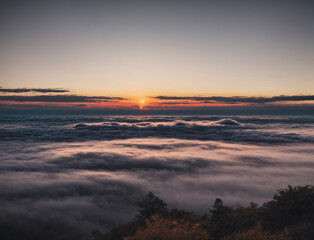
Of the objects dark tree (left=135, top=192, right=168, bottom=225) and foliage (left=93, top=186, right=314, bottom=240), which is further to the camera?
dark tree (left=135, top=192, right=168, bottom=225)

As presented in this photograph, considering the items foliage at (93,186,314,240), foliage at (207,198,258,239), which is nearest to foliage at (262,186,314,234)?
foliage at (93,186,314,240)

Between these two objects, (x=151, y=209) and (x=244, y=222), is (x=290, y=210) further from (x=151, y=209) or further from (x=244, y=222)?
(x=151, y=209)

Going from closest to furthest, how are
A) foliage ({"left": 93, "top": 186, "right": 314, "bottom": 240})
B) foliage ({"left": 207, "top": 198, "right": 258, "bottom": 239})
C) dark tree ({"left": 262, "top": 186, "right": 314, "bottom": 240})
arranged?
1. foliage ({"left": 93, "top": 186, "right": 314, "bottom": 240})
2. dark tree ({"left": 262, "top": 186, "right": 314, "bottom": 240})
3. foliage ({"left": 207, "top": 198, "right": 258, "bottom": 239})

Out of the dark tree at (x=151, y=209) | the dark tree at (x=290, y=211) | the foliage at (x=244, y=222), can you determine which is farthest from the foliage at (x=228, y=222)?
the dark tree at (x=151, y=209)

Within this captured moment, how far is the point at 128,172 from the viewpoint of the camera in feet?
116

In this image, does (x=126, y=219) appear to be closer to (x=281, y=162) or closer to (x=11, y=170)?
(x=11, y=170)

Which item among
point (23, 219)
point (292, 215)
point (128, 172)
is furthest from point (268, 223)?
point (128, 172)

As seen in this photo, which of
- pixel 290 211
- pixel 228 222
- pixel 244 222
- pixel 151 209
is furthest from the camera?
pixel 151 209

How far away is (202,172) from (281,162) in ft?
72.8

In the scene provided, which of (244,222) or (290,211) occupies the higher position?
(290,211)

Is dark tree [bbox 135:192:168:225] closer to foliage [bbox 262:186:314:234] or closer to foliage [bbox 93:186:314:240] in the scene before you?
foliage [bbox 93:186:314:240]

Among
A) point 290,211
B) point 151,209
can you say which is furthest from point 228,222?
point 151,209

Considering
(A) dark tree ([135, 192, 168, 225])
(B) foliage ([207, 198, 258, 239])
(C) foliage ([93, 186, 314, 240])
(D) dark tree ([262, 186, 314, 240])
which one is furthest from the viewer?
(A) dark tree ([135, 192, 168, 225])

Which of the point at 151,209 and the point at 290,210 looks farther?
the point at 151,209
